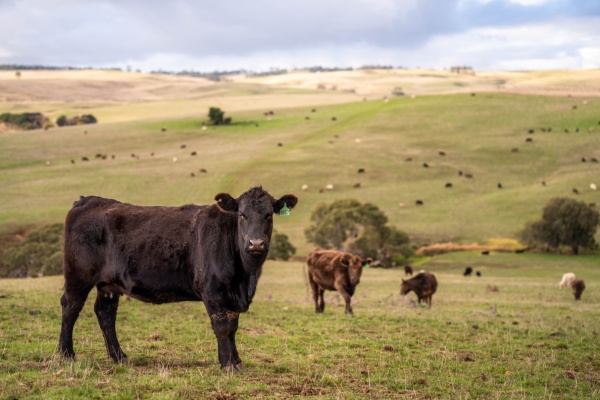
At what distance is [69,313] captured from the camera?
1126 centimetres

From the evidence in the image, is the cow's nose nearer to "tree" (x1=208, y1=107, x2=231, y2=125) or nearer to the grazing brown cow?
the grazing brown cow

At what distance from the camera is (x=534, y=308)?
26.7 meters

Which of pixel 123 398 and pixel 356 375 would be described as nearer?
pixel 123 398

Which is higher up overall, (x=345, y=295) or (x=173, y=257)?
(x=173, y=257)

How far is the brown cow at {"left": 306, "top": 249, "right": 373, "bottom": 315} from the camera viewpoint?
805 inches

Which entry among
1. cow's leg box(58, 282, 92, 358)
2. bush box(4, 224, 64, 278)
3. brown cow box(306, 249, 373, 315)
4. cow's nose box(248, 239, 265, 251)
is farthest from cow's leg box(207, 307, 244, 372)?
bush box(4, 224, 64, 278)

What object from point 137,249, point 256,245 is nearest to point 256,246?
point 256,245

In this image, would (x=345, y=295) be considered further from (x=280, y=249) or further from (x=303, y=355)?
(x=280, y=249)

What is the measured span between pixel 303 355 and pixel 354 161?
260ft

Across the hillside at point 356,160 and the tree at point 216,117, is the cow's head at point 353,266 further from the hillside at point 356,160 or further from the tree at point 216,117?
the tree at point 216,117

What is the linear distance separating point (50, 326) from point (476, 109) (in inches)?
4430

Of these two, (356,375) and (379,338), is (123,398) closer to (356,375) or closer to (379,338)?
(356,375)

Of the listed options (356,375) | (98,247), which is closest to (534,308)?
(356,375)

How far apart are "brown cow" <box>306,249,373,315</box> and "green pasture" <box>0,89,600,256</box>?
37.8 meters
